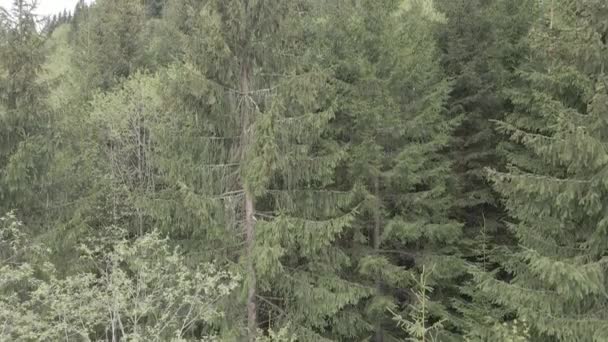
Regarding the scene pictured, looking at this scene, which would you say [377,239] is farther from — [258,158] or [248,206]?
[258,158]

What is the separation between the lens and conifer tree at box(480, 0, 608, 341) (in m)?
8.33

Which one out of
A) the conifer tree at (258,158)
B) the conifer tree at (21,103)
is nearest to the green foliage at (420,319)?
the conifer tree at (258,158)

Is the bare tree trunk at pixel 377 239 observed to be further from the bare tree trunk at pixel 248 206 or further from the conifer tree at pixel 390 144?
the bare tree trunk at pixel 248 206

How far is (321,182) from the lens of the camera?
40.2 ft

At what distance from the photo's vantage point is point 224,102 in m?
11.1

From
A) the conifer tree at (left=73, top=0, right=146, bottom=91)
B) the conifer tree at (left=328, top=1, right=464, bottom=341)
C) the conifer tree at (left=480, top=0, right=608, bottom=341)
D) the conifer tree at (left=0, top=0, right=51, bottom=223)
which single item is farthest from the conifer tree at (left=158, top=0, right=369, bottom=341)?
the conifer tree at (left=73, top=0, right=146, bottom=91)

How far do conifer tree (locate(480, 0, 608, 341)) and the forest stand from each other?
4 centimetres

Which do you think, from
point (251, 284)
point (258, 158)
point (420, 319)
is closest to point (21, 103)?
point (258, 158)

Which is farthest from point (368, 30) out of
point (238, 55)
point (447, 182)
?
point (447, 182)

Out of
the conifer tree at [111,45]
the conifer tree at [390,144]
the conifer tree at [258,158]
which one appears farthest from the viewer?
the conifer tree at [111,45]

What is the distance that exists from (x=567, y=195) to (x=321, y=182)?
18.5 ft

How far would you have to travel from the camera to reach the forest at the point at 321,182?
895cm

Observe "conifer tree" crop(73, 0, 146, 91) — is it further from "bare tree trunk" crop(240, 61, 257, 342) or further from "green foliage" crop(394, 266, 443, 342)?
"green foliage" crop(394, 266, 443, 342)

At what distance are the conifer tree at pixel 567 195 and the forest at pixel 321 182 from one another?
41 mm
